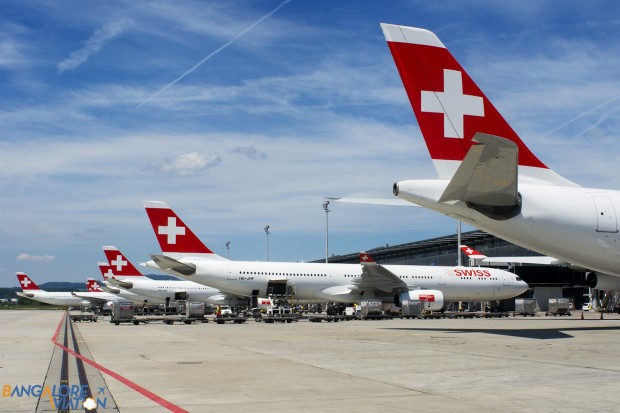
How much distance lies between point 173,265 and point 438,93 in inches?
1064

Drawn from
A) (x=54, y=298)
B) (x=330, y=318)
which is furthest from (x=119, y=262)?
(x=54, y=298)

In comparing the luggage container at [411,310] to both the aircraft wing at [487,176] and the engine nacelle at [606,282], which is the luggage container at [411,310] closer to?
the engine nacelle at [606,282]

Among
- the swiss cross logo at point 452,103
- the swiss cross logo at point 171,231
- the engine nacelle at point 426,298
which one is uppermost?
the swiss cross logo at point 452,103

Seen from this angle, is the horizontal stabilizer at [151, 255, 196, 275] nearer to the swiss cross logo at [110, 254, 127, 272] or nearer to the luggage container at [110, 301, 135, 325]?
the luggage container at [110, 301, 135, 325]

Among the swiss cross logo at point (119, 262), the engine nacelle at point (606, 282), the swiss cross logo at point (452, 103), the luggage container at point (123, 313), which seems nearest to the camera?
the swiss cross logo at point (452, 103)

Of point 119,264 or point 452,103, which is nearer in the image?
point 452,103

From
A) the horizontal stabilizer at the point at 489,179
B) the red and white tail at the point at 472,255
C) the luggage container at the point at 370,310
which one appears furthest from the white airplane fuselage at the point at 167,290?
the horizontal stabilizer at the point at 489,179

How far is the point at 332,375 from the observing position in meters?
11.6

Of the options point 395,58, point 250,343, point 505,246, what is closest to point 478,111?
point 395,58

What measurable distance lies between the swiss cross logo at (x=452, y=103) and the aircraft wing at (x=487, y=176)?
7.35 feet

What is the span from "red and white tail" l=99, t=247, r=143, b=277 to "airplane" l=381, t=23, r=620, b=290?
1973 inches

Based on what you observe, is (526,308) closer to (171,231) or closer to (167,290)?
(171,231)

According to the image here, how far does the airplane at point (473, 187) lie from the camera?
19.4 meters

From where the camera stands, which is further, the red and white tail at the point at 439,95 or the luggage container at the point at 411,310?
the luggage container at the point at 411,310
